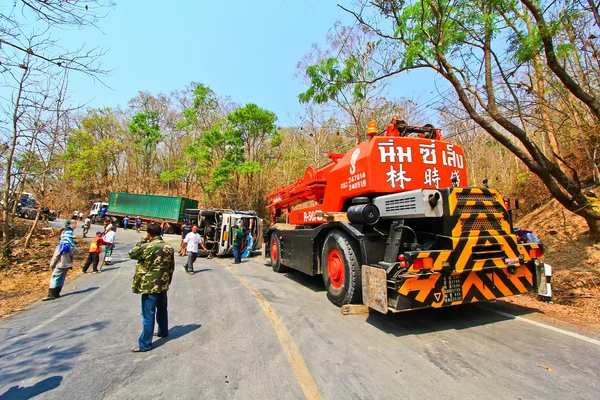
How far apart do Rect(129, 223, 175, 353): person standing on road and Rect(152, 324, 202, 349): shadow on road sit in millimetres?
100

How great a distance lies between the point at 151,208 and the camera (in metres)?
28.8

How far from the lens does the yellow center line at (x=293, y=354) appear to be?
2927mm

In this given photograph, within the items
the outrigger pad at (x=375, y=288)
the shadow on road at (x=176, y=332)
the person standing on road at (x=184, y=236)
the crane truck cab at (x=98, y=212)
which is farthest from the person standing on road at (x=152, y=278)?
the crane truck cab at (x=98, y=212)

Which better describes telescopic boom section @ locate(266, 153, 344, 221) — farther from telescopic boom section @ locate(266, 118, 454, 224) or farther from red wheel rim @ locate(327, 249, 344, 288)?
red wheel rim @ locate(327, 249, 344, 288)

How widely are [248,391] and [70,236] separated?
23.6 feet

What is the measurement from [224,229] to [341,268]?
9572mm

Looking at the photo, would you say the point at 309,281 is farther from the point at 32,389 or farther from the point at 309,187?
the point at 32,389

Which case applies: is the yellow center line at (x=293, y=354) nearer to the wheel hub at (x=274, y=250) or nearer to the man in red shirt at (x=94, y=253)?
the wheel hub at (x=274, y=250)

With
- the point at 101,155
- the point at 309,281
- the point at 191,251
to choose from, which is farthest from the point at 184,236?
the point at 101,155

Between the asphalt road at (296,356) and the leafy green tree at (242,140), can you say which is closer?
the asphalt road at (296,356)

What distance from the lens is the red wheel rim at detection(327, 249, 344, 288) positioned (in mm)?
5599

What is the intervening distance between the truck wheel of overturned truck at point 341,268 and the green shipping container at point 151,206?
77.1 feet

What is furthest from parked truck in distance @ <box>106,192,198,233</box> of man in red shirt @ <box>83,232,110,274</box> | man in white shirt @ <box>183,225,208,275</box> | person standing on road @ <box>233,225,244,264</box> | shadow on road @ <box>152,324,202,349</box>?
shadow on road @ <box>152,324,202,349</box>

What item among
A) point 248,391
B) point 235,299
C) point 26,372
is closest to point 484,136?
point 235,299
